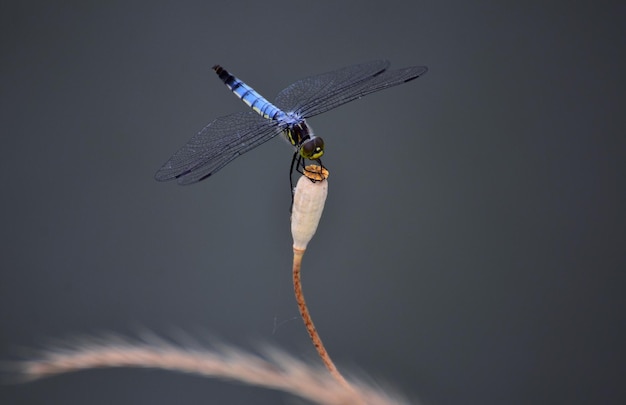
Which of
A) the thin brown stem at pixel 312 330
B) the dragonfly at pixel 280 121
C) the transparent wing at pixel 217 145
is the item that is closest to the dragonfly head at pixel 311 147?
the dragonfly at pixel 280 121

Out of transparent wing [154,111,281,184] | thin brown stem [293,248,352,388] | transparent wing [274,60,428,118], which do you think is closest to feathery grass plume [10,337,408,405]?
thin brown stem [293,248,352,388]

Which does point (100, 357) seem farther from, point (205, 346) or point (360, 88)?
point (360, 88)

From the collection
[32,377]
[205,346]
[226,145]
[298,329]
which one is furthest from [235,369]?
[298,329]

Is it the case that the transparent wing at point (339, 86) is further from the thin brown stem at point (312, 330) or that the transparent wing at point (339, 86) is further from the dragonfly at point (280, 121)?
the thin brown stem at point (312, 330)

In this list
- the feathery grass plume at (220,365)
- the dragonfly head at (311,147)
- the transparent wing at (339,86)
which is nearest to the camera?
the feathery grass plume at (220,365)

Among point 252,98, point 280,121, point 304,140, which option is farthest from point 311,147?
point 252,98

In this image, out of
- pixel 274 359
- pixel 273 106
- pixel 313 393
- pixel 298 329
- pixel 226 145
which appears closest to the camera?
pixel 313 393

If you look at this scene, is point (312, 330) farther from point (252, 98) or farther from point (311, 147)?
point (252, 98)
